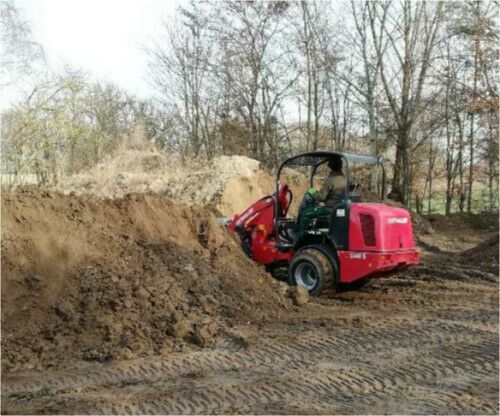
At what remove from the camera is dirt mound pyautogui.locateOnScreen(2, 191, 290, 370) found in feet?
20.0

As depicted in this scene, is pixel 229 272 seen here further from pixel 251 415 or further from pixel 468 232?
pixel 468 232

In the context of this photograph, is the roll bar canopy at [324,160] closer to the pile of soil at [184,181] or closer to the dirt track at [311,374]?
the dirt track at [311,374]

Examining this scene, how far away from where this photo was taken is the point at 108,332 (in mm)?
6180

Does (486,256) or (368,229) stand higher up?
(368,229)

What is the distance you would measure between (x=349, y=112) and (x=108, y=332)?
1953 cm

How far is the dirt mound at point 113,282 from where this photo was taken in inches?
240

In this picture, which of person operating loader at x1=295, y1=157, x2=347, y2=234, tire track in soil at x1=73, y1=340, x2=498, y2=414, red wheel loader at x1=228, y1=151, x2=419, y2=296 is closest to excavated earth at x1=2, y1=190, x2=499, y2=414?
tire track in soil at x1=73, y1=340, x2=498, y2=414

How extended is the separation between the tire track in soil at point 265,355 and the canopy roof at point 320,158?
272cm

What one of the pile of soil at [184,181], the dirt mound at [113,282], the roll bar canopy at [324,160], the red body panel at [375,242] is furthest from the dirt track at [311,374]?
the pile of soil at [184,181]

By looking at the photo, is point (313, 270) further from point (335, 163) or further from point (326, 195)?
point (335, 163)

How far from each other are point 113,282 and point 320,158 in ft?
13.1

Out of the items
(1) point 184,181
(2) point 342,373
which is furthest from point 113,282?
(1) point 184,181

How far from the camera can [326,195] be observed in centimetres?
891

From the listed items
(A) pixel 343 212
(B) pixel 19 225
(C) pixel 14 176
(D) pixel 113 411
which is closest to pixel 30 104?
(C) pixel 14 176
